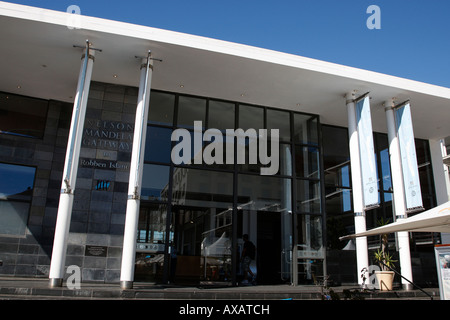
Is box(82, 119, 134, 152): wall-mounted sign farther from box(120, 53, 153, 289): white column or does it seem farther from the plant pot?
the plant pot

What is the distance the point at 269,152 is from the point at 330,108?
2770 mm

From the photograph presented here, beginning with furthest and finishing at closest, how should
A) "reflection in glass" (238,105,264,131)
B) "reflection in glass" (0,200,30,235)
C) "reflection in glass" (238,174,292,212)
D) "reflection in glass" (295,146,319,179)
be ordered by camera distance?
"reflection in glass" (295,146,319,179) → "reflection in glass" (238,105,264,131) → "reflection in glass" (238,174,292,212) → "reflection in glass" (0,200,30,235)

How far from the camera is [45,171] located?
41.7 feet

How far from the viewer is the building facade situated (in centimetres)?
1076

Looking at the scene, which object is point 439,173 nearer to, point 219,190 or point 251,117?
point 251,117

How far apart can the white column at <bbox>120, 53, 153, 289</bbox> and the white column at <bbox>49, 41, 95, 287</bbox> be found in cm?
140

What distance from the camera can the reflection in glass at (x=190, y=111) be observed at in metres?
12.8

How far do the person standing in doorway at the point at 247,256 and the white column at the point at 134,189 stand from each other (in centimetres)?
456

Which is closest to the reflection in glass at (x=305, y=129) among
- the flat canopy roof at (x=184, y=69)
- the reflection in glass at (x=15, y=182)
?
the flat canopy roof at (x=184, y=69)

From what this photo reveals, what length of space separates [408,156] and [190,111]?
7.39 m

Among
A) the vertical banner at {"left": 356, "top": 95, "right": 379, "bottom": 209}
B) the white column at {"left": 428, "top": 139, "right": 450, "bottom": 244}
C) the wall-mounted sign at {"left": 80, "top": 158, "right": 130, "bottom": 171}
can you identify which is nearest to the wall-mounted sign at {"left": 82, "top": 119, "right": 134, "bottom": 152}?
the wall-mounted sign at {"left": 80, "top": 158, "right": 130, "bottom": 171}
